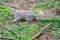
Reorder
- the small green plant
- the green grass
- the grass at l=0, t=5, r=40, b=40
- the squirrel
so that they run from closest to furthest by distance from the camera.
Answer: the grass at l=0, t=5, r=40, b=40, the squirrel, the small green plant, the green grass

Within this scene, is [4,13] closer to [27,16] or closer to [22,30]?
[27,16]

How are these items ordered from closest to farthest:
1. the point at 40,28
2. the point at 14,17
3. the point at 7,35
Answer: the point at 7,35, the point at 40,28, the point at 14,17

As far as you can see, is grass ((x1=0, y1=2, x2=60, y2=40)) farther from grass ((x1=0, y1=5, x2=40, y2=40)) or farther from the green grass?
the green grass

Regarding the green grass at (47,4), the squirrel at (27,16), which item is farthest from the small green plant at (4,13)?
the green grass at (47,4)

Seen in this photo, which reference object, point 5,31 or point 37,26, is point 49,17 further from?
point 5,31

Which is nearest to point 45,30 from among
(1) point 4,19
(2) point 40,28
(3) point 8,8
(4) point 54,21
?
(2) point 40,28

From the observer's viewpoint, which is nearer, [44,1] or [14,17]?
[14,17]

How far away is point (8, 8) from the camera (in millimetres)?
7816

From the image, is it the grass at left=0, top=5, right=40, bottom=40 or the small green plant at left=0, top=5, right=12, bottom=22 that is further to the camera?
the small green plant at left=0, top=5, right=12, bottom=22

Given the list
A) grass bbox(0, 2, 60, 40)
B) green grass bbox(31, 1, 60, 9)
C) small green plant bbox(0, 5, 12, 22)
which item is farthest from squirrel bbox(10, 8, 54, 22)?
green grass bbox(31, 1, 60, 9)

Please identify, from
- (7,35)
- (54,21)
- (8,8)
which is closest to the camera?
(7,35)

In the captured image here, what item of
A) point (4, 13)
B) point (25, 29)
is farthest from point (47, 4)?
point (25, 29)

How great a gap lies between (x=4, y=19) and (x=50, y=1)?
2.71m

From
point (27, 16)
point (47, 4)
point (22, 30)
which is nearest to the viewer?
point (22, 30)
